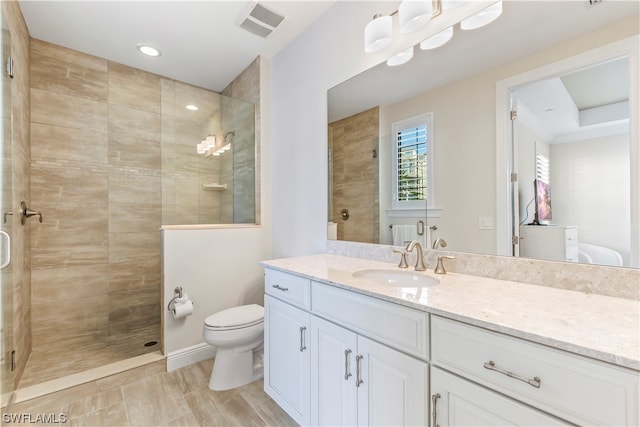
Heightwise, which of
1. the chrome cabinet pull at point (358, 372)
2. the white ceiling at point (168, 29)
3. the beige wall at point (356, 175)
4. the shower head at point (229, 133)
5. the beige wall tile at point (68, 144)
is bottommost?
the chrome cabinet pull at point (358, 372)

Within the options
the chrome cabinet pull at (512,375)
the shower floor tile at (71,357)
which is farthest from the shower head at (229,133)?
the chrome cabinet pull at (512,375)

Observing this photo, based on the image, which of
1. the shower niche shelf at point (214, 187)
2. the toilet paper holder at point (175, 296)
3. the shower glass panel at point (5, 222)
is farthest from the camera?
the shower niche shelf at point (214, 187)

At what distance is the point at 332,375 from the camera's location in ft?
4.03

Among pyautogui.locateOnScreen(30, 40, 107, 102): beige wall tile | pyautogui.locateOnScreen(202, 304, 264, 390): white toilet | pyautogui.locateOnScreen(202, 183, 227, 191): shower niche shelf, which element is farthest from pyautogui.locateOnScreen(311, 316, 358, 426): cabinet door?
pyautogui.locateOnScreen(30, 40, 107, 102): beige wall tile

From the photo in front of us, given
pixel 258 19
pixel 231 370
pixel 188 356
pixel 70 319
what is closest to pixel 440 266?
pixel 231 370

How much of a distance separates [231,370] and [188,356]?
0.50 metres

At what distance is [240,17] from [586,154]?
2226mm

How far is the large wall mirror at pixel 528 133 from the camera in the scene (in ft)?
3.13

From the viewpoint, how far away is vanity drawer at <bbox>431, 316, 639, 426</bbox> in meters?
0.59

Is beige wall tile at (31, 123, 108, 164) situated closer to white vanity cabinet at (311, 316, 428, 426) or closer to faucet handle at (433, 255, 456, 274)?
white vanity cabinet at (311, 316, 428, 426)

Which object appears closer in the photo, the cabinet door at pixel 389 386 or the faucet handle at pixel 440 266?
the cabinet door at pixel 389 386

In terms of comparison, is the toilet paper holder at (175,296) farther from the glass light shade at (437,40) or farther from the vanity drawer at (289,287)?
the glass light shade at (437,40)

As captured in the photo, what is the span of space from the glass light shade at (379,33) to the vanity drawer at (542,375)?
1.46m

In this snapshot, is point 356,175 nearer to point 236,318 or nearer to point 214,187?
point 236,318
